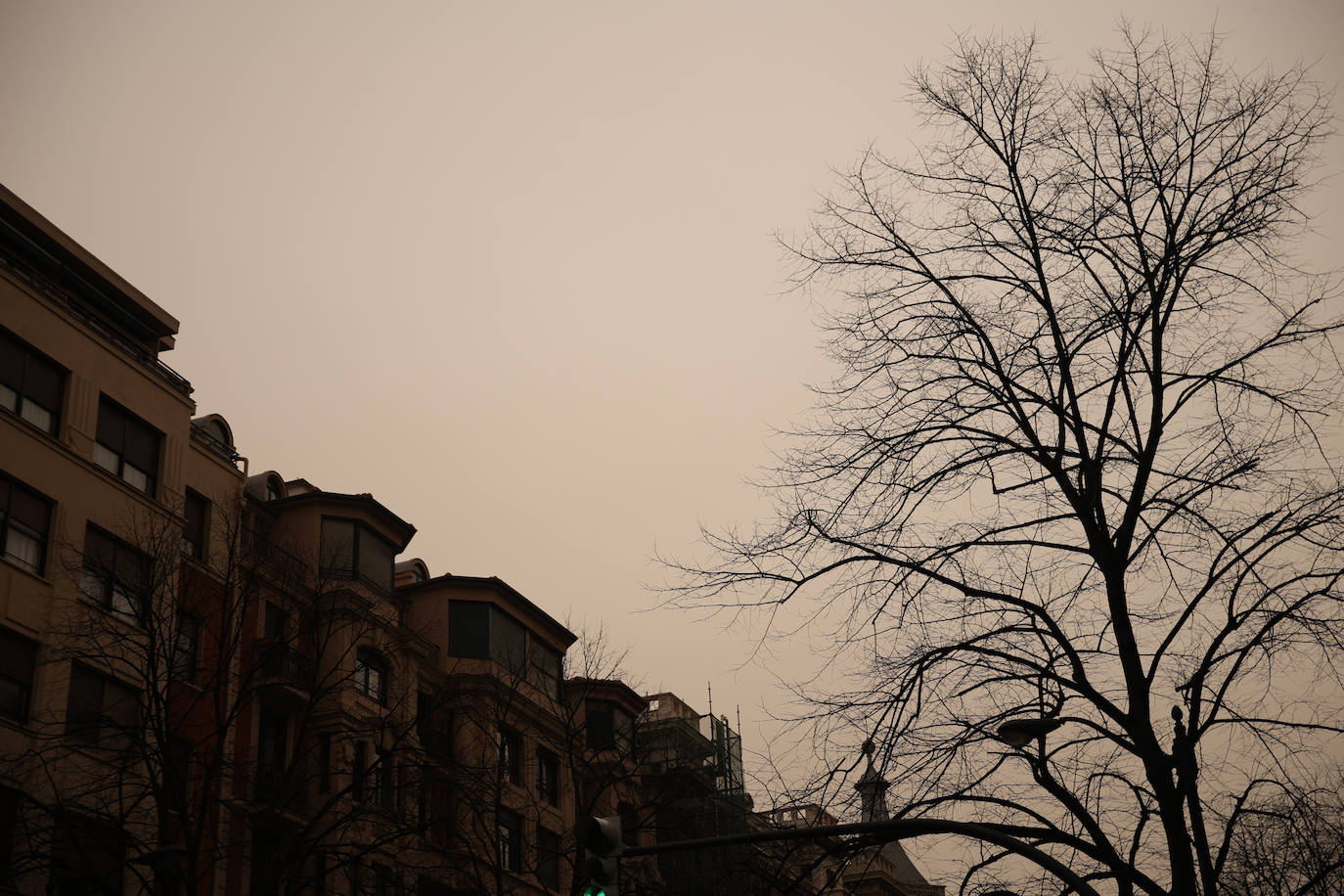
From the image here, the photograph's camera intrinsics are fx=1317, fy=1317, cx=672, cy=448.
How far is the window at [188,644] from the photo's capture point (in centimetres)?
Answer: 2744

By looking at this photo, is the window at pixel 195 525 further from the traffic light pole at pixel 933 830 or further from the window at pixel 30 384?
the traffic light pole at pixel 933 830

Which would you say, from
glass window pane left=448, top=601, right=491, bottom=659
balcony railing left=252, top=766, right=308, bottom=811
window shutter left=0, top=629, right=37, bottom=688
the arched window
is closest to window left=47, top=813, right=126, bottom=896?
balcony railing left=252, top=766, right=308, bottom=811

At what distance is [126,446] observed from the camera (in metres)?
29.7

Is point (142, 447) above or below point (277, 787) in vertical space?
above

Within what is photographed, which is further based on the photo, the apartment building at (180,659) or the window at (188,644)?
the window at (188,644)

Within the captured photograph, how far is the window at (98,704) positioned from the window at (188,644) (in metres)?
1.14

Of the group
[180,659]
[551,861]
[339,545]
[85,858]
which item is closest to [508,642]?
[551,861]

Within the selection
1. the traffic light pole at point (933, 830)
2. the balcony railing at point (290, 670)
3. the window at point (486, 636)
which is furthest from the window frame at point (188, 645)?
the traffic light pole at point (933, 830)

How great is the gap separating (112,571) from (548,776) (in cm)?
2048

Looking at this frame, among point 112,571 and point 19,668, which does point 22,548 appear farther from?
point 19,668

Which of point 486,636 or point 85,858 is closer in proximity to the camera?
point 85,858

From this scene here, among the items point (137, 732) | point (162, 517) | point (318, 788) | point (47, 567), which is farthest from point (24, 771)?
point (318, 788)

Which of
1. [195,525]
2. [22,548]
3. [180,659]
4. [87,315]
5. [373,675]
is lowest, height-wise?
[180,659]

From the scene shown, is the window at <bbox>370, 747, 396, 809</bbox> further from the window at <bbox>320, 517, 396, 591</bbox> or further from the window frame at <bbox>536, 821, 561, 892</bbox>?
the window frame at <bbox>536, 821, 561, 892</bbox>
